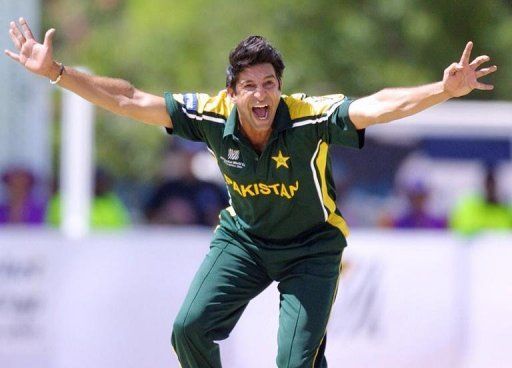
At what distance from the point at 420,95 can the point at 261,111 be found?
88cm

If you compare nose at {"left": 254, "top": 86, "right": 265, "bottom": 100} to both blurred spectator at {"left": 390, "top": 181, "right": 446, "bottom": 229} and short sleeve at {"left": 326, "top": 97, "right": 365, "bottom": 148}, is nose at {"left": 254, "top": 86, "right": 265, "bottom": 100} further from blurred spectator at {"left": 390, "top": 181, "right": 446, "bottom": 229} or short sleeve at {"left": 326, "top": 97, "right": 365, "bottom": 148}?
blurred spectator at {"left": 390, "top": 181, "right": 446, "bottom": 229}

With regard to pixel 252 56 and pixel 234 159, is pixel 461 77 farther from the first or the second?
pixel 234 159

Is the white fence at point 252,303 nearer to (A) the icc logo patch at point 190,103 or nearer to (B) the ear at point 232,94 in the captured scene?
(A) the icc logo patch at point 190,103

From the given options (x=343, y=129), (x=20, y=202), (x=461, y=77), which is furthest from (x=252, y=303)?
(x=461, y=77)

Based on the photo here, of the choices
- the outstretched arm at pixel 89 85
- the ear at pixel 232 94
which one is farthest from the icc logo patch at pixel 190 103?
the ear at pixel 232 94

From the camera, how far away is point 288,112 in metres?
6.93

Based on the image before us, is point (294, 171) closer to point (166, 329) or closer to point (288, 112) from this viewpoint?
point (288, 112)

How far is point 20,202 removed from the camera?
11695mm

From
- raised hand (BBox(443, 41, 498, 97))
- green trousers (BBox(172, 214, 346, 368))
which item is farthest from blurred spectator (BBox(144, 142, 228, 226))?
raised hand (BBox(443, 41, 498, 97))

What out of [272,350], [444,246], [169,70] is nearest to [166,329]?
[272,350]

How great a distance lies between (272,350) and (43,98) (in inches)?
159

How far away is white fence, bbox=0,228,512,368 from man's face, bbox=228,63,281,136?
3409 mm

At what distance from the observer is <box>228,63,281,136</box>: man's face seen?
679cm

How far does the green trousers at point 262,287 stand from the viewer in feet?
22.7
